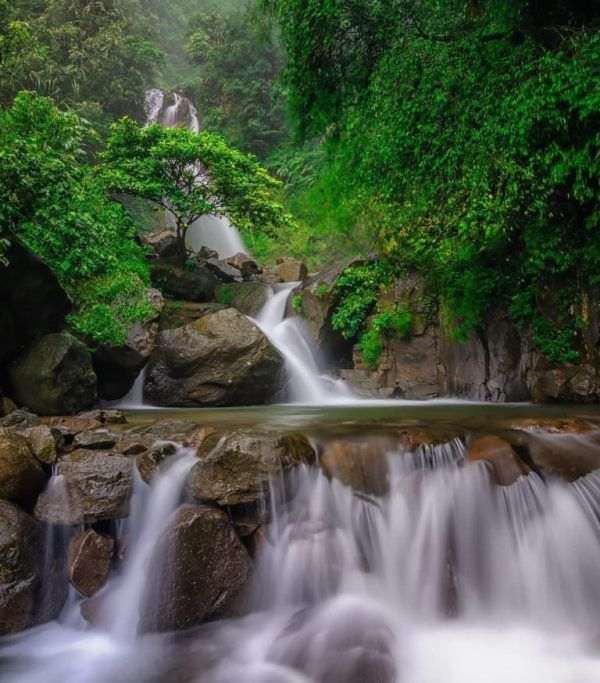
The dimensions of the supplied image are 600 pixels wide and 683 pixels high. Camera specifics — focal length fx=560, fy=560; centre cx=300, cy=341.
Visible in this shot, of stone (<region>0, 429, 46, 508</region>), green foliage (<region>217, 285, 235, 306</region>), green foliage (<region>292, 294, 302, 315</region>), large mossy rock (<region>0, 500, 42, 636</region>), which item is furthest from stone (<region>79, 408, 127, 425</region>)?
green foliage (<region>217, 285, 235, 306</region>)

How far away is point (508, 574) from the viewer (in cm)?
535

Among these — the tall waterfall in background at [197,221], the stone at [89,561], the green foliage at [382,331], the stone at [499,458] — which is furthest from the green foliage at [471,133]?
the tall waterfall in background at [197,221]

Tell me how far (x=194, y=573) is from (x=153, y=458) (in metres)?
1.39

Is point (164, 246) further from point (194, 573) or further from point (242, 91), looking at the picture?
point (194, 573)

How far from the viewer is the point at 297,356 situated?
1395 centimetres

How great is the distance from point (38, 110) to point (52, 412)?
5545mm

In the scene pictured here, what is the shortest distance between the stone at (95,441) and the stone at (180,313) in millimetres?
6563

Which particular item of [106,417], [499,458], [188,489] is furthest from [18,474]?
[499,458]

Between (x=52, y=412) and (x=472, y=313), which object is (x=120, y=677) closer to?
(x=52, y=412)

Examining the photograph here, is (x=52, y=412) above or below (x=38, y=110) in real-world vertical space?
below

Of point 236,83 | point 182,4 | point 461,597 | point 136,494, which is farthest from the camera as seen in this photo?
point 182,4

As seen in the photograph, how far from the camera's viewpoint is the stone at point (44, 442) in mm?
5914

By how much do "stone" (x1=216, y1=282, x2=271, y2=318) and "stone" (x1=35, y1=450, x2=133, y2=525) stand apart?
33.2 ft

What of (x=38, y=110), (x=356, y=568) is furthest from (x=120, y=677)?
(x=38, y=110)
